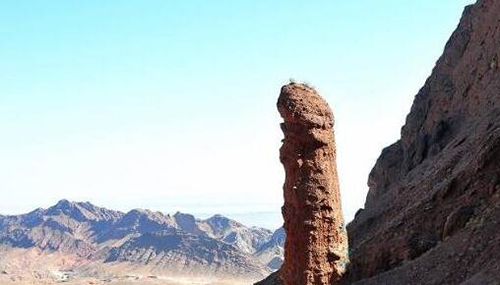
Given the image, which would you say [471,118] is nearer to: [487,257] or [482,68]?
[482,68]

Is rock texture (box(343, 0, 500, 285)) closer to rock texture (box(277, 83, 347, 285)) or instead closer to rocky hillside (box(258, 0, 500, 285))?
rocky hillside (box(258, 0, 500, 285))

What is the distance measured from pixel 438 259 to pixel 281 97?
9.14 m

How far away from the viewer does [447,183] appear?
3678cm

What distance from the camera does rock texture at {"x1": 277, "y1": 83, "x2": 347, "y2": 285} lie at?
87.5ft

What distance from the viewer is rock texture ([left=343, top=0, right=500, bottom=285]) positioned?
27828 millimetres

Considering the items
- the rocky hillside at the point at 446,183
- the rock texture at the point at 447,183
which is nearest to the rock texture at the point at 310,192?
the rocky hillside at the point at 446,183

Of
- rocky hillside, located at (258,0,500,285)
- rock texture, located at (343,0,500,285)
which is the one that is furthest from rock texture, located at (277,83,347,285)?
rock texture, located at (343,0,500,285)

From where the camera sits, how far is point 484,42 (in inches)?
2141

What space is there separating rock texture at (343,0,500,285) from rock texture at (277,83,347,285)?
4252 mm

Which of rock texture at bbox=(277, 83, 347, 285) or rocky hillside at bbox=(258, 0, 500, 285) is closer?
rock texture at bbox=(277, 83, 347, 285)

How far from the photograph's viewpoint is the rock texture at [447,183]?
2783 cm

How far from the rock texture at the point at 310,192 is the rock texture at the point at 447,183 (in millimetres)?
4252

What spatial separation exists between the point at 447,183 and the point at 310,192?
12.9 metres

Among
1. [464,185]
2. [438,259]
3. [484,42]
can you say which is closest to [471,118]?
[484,42]
